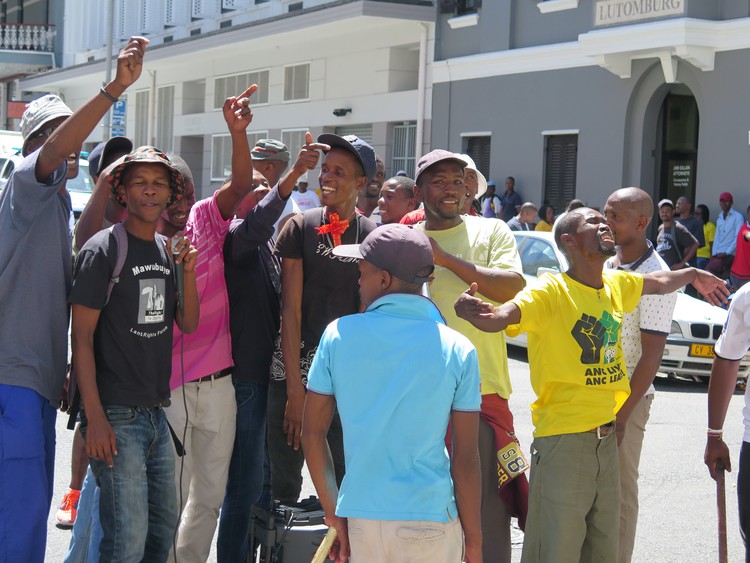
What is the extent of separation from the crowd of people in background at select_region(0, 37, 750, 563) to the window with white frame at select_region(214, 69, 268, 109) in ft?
75.0

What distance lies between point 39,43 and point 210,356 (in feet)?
128

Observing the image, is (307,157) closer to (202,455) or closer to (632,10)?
(202,455)

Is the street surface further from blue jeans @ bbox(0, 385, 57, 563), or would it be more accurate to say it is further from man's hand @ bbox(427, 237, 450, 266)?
man's hand @ bbox(427, 237, 450, 266)

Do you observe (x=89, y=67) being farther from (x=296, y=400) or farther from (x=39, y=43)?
(x=296, y=400)

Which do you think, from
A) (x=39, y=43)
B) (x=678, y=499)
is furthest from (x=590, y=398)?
(x=39, y=43)

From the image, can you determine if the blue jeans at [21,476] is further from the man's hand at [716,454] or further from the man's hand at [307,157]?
the man's hand at [716,454]

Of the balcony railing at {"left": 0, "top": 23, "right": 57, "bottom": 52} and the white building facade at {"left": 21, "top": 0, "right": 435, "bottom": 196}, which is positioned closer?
the white building facade at {"left": 21, "top": 0, "right": 435, "bottom": 196}

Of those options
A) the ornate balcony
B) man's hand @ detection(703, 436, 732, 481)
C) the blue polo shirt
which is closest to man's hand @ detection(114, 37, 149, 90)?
the blue polo shirt

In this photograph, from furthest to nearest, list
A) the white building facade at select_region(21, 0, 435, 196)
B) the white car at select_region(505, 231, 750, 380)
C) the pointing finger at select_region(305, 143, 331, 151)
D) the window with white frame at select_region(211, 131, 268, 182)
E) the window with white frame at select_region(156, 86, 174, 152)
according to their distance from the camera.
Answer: the window with white frame at select_region(156, 86, 174, 152) → the window with white frame at select_region(211, 131, 268, 182) → the white building facade at select_region(21, 0, 435, 196) → the white car at select_region(505, 231, 750, 380) → the pointing finger at select_region(305, 143, 331, 151)

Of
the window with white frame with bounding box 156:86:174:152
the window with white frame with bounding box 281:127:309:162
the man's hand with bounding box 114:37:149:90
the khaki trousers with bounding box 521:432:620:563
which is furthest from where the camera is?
the window with white frame with bounding box 156:86:174:152

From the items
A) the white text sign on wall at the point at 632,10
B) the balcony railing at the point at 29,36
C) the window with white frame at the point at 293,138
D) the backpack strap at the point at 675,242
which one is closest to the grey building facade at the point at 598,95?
the white text sign on wall at the point at 632,10

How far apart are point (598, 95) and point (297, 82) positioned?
996 centimetres

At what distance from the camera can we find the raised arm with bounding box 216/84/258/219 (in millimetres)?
4645

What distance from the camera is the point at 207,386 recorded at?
472 centimetres
